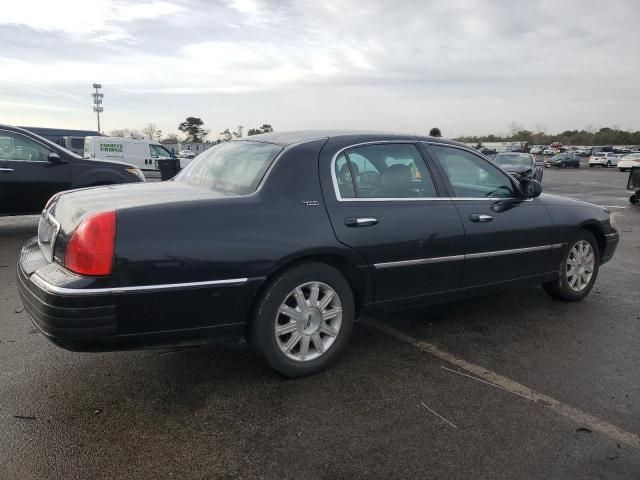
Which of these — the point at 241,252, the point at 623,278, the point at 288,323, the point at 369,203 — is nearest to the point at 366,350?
the point at 288,323

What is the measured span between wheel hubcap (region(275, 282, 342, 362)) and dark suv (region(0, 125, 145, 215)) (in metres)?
5.91

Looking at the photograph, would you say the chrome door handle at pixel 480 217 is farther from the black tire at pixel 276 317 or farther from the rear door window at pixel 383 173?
the black tire at pixel 276 317

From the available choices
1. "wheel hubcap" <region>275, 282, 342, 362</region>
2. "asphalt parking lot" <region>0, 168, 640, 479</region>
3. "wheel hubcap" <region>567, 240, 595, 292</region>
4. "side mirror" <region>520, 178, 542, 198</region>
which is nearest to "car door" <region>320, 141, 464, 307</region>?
"wheel hubcap" <region>275, 282, 342, 362</region>

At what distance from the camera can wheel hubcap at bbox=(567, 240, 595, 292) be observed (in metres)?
4.98

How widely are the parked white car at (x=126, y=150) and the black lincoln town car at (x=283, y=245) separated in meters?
19.1

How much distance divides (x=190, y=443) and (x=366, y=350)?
1.60 m

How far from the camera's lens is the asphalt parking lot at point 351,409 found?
248cm

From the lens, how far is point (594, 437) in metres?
2.74

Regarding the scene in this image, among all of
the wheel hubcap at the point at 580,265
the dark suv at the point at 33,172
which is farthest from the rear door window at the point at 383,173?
the dark suv at the point at 33,172

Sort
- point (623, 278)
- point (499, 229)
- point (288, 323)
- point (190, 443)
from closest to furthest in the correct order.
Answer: point (190, 443) → point (288, 323) → point (499, 229) → point (623, 278)

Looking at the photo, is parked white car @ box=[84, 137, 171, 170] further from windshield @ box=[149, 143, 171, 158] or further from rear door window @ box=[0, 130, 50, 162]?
rear door window @ box=[0, 130, 50, 162]

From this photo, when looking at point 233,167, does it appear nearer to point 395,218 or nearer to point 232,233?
point 232,233

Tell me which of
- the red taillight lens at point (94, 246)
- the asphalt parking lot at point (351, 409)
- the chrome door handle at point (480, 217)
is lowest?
the asphalt parking lot at point (351, 409)

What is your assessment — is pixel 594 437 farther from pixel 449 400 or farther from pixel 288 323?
pixel 288 323
